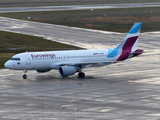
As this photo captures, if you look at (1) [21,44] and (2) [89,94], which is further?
(1) [21,44]

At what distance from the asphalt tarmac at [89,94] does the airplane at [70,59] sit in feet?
5.27

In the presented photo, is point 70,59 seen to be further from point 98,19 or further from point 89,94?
point 98,19

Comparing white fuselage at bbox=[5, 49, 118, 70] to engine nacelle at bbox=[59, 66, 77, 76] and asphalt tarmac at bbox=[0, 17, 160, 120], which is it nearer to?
engine nacelle at bbox=[59, 66, 77, 76]

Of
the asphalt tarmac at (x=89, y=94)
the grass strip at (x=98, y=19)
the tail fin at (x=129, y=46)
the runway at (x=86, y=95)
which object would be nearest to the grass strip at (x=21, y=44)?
the asphalt tarmac at (x=89, y=94)

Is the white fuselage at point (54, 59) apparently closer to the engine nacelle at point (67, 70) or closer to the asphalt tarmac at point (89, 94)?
the engine nacelle at point (67, 70)

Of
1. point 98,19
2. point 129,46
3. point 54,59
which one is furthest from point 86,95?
point 98,19

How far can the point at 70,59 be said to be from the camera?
58844 millimetres

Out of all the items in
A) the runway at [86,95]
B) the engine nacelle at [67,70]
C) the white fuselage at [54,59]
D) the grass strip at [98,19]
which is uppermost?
the grass strip at [98,19]

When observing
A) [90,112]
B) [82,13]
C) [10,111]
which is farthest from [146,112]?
[82,13]

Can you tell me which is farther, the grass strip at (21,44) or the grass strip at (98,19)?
the grass strip at (98,19)

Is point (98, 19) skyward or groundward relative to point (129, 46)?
skyward

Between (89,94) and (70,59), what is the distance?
45.4 feet

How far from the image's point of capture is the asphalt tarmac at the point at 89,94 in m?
36.3

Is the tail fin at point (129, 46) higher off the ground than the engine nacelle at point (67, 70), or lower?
higher
